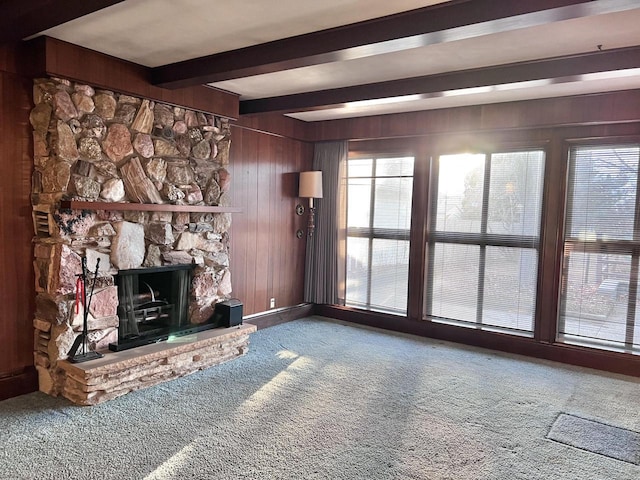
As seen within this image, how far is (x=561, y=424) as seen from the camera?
3.12m

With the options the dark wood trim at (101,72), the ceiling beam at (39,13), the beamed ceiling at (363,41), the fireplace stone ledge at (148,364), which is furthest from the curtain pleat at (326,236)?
the ceiling beam at (39,13)

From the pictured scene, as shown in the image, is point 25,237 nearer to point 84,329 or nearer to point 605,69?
point 84,329

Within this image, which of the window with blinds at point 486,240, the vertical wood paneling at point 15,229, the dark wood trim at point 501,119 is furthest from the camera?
the window with blinds at point 486,240

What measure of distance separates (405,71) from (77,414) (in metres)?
3.48

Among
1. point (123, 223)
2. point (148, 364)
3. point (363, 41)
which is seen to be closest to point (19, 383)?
point (148, 364)

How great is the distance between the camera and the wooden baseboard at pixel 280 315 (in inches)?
207

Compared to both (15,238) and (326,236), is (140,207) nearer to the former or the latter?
(15,238)

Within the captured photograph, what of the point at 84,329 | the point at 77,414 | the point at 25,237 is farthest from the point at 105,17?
the point at 77,414

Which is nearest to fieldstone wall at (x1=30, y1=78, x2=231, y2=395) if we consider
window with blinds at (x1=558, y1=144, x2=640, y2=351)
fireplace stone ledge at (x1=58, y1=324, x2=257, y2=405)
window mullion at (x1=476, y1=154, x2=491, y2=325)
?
fireplace stone ledge at (x1=58, y1=324, x2=257, y2=405)

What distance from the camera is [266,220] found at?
17.6 ft

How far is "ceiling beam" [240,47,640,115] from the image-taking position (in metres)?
3.10

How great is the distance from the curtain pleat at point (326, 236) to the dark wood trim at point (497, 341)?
0.85 ft

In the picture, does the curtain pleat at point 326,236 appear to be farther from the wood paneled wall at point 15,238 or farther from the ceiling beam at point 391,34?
the wood paneled wall at point 15,238

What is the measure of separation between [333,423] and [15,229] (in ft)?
8.69
